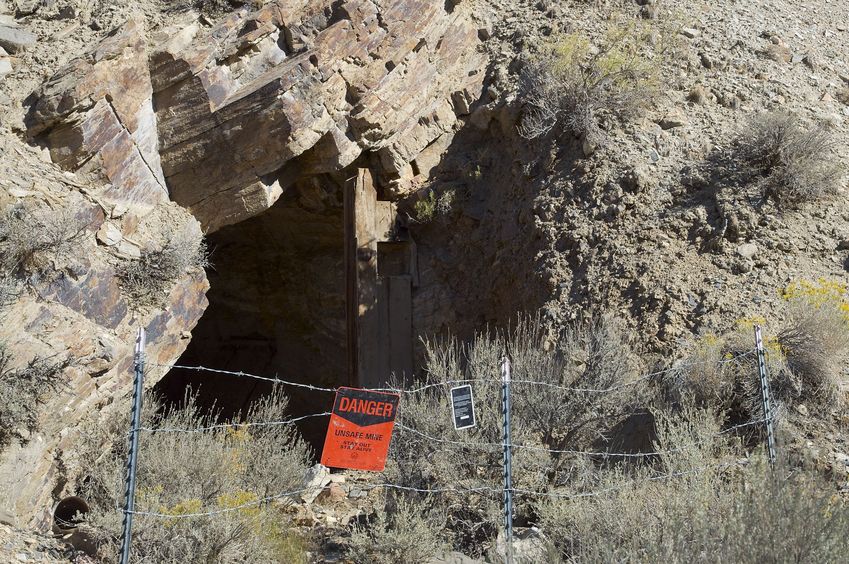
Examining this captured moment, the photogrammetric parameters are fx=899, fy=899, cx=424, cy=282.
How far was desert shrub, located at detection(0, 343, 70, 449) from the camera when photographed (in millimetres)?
7477

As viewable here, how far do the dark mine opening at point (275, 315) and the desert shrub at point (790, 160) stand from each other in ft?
18.3

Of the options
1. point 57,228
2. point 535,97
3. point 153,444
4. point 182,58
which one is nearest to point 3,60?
point 182,58

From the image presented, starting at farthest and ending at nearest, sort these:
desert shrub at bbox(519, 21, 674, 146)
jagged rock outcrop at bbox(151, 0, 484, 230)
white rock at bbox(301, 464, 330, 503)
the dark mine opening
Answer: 1. the dark mine opening
2. desert shrub at bbox(519, 21, 674, 146)
3. jagged rock outcrop at bbox(151, 0, 484, 230)
4. white rock at bbox(301, 464, 330, 503)

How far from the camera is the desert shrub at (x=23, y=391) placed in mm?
7477

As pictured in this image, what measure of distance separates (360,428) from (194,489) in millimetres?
1803

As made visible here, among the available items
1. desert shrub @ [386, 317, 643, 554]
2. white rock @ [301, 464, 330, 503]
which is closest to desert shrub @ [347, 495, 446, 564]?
desert shrub @ [386, 317, 643, 554]

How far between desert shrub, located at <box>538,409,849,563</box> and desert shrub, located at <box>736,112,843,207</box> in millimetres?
4070

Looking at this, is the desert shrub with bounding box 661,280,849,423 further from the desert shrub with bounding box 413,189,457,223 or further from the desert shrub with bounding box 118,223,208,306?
the desert shrub with bounding box 118,223,208,306

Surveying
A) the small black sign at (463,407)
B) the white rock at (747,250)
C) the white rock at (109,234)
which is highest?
the white rock at (109,234)

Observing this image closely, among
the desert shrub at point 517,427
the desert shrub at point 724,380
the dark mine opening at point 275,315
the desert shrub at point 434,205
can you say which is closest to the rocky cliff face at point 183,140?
the desert shrub at point 434,205

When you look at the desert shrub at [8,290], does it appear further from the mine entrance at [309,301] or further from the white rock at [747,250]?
the white rock at [747,250]

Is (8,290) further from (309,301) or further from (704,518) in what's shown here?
(309,301)

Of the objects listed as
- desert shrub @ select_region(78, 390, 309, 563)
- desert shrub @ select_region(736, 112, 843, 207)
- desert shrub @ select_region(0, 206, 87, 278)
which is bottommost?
desert shrub @ select_region(78, 390, 309, 563)

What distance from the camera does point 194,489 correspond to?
7145 mm
